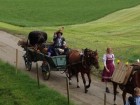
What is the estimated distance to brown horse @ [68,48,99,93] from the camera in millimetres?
17516

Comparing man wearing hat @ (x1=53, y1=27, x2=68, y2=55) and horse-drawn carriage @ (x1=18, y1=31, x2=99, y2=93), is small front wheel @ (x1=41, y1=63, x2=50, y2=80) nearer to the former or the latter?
horse-drawn carriage @ (x1=18, y1=31, x2=99, y2=93)

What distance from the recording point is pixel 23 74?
21719 millimetres

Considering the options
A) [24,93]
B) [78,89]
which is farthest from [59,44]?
[24,93]

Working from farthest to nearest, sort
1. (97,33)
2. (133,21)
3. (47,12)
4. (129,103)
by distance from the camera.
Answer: (47,12) < (133,21) < (97,33) < (129,103)

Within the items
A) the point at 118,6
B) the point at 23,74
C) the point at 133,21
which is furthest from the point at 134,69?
the point at 118,6

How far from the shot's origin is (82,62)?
18.2 m

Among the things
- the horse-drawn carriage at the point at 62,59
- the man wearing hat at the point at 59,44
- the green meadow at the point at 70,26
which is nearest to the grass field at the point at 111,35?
the green meadow at the point at 70,26

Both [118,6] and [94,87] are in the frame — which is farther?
[118,6]

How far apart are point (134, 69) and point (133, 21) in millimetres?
34576

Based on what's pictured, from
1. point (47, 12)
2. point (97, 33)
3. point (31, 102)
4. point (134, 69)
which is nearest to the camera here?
point (134, 69)

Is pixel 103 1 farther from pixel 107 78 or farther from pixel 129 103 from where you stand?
pixel 129 103

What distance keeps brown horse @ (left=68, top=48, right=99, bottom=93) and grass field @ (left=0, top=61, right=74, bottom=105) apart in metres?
1.48

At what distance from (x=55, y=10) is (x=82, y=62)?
151ft

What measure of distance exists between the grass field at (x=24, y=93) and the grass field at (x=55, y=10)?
2721 cm
